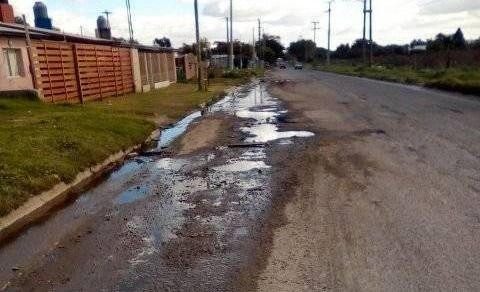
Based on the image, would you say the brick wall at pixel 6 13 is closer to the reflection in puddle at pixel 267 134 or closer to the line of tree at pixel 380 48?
the reflection in puddle at pixel 267 134

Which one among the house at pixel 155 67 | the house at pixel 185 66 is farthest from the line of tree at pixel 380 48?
the house at pixel 155 67

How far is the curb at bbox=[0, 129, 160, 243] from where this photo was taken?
622 cm

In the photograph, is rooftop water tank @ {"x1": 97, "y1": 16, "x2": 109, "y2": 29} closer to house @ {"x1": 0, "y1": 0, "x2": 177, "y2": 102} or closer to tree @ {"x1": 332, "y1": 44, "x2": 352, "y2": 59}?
house @ {"x1": 0, "y1": 0, "x2": 177, "y2": 102}

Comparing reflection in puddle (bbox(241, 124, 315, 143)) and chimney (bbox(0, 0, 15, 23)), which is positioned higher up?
chimney (bbox(0, 0, 15, 23))

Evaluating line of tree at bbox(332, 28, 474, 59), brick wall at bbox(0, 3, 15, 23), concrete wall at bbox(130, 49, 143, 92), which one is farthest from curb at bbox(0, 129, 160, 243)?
line of tree at bbox(332, 28, 474, 59)

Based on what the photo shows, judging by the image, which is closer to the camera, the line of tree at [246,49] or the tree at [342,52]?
the line of tree at [246,49]

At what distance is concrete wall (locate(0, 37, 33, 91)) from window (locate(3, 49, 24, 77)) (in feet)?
0.46

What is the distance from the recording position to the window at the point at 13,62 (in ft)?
55.7

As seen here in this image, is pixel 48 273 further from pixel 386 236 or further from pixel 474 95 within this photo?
pixel 474 95

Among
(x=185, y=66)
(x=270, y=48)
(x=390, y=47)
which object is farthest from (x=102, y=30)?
(x=270, y=48)

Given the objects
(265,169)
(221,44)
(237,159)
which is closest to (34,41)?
(237,159)

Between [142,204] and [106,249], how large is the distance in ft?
5.56

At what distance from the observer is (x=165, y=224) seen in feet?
19.5

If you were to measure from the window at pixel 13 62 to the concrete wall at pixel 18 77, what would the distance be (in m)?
0.14
